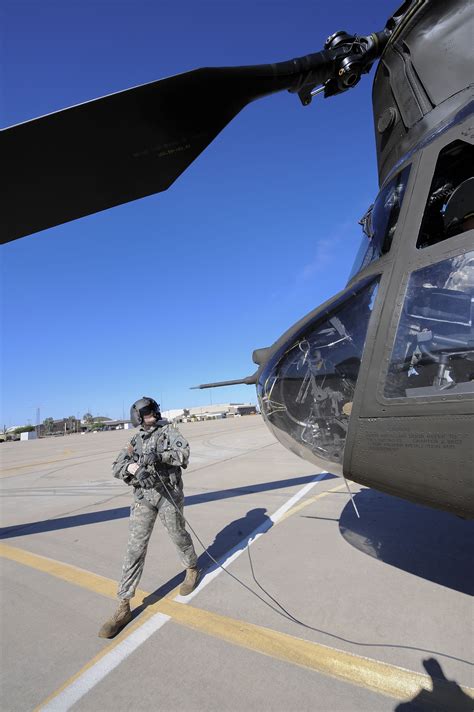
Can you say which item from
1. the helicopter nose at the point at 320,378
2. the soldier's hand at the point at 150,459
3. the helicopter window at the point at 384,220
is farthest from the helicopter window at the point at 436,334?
the soldier's hand at the point at 150,459

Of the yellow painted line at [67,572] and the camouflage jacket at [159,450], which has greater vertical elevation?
the camouflage jacket at [159,450]

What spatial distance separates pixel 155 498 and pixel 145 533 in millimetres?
309

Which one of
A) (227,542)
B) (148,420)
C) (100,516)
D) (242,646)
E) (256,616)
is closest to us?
(242,646)

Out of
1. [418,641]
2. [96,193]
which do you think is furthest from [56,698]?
[96,193]

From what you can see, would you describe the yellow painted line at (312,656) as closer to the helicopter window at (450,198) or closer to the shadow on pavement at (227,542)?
the shadow on pavement at (227,542)

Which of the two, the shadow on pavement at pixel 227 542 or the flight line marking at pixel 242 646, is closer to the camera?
the flight line marking at pixel 242 646

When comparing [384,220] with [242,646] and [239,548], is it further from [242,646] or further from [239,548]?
[239,548]

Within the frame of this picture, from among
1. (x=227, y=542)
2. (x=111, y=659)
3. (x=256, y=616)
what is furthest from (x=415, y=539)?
(x=111, y=659)

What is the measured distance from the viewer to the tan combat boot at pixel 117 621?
2.94 meters

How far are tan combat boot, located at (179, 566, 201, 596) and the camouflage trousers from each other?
79 mm

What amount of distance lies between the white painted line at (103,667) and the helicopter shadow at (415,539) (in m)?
2.55

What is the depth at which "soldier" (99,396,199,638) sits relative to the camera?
11.0ft

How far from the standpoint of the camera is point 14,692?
2.42 metres

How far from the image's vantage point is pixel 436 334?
215 cm
